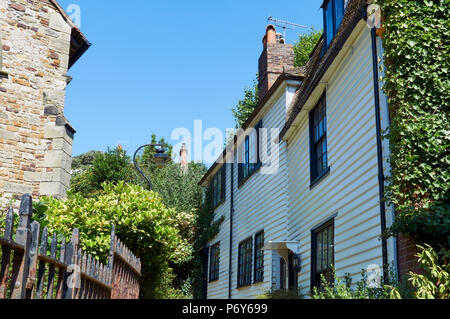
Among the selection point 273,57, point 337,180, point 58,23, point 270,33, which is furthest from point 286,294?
point 58,23

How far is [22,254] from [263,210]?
11930mm

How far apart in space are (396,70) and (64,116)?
9.77m

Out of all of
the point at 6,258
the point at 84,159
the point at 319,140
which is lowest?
the point at 6,258

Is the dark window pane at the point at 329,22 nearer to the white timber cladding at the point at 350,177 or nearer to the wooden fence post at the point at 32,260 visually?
the white timber cladding at the point at 350,177

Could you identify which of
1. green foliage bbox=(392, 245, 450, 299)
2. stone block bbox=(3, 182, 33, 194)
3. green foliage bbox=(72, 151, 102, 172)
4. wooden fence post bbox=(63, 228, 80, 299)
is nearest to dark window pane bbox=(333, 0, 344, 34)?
green foliage bbox=(392, 245, 450, 299)

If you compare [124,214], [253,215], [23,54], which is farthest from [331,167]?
[23,54]

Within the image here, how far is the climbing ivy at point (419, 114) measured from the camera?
6.27 m

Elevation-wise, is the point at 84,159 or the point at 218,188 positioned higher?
the point at 84,159

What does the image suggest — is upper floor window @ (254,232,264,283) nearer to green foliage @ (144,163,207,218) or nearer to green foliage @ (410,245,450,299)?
green foliage @ (410,245,450,299)

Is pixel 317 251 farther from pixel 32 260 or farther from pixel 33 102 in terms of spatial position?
pixel 33 102

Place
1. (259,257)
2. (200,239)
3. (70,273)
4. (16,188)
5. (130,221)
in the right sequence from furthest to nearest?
1. (200,239)
2. (259,257)
3. (16,188)
4. (130,221)
5. (70,273)

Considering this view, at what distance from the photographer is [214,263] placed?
21.4 metres

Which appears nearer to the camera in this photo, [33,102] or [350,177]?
[350,177]
